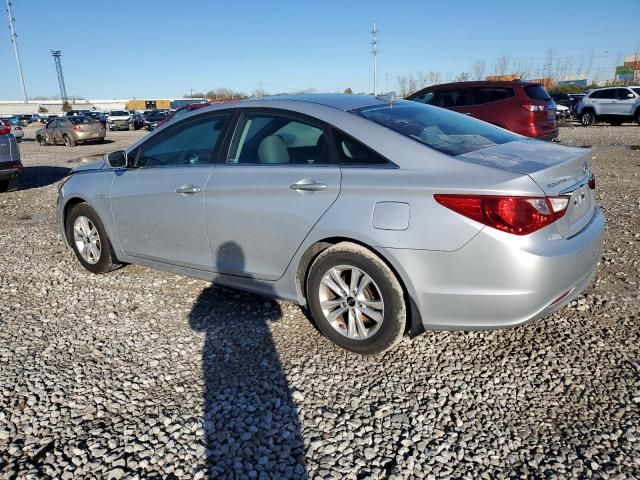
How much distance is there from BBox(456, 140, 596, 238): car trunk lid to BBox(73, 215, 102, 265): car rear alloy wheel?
357 centimetres

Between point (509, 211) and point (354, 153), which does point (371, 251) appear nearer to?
point (354, 153)

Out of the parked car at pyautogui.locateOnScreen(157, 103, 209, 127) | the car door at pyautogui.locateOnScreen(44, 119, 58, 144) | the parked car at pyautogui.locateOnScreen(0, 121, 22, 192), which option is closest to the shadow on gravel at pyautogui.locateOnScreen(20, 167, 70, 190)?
the parked car at pyautogui.locateOnScreen(0, 121, 22, 192)

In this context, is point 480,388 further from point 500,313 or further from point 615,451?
point 615,451

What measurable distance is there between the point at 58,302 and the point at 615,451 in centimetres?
418

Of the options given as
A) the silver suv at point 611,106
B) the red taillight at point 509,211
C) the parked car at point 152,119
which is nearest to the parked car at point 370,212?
the red taillight at point 509,211

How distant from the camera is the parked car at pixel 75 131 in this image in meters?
23.4

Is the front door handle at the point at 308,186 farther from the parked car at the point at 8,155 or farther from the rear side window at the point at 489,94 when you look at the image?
the rear side window at the point at 489,94

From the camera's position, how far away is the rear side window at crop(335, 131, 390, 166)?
303 cm

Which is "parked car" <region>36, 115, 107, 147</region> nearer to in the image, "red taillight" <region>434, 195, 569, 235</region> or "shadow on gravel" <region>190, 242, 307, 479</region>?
"shadow on gravel" <region>190, 242, 307, 479</region>

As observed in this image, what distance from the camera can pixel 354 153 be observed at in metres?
3.12

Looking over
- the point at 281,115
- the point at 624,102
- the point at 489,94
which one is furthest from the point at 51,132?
the point at 624,102

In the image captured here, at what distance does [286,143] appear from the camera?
3.51 metres

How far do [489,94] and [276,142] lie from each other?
29.6 ft

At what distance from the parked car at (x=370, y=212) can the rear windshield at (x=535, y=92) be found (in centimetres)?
807
